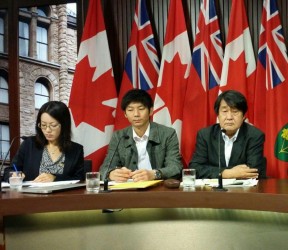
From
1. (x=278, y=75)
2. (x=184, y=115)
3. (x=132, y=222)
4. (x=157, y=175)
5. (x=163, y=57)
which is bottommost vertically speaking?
(x=132, y=222)

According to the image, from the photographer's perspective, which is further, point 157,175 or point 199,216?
point 157,175

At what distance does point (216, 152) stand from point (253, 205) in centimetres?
109

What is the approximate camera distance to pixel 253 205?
177cm

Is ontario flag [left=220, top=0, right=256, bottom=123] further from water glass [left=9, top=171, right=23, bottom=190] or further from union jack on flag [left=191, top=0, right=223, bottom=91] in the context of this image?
water glass [left=9, top=171, right=23, bottom=190]

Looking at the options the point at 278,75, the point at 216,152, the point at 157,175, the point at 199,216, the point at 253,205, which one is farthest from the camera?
the point at 278,75

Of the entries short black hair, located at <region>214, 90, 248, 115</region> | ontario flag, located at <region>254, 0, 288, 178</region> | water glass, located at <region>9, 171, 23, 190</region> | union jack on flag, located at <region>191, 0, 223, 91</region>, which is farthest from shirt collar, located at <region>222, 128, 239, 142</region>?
water glass, located at <region>9, 171, 23, 190</region>

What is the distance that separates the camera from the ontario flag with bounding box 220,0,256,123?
3449mm

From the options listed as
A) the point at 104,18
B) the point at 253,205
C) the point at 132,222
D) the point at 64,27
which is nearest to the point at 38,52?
the point at 64,27

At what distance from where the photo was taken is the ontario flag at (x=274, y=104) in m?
3.34

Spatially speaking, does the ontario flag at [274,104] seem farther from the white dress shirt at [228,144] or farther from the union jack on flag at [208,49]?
the white dress shirt at [228,144]

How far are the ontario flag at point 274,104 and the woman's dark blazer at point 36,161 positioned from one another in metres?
1.44

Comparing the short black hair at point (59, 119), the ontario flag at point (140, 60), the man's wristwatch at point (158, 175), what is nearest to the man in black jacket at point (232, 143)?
the man's wristwatch at point (158, 175)

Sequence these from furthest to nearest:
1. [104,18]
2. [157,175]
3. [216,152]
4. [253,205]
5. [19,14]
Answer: [19,14] → [104,18] → [216,152] → [157,175] → [253,205]

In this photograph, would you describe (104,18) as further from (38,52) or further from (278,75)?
(278,75)
